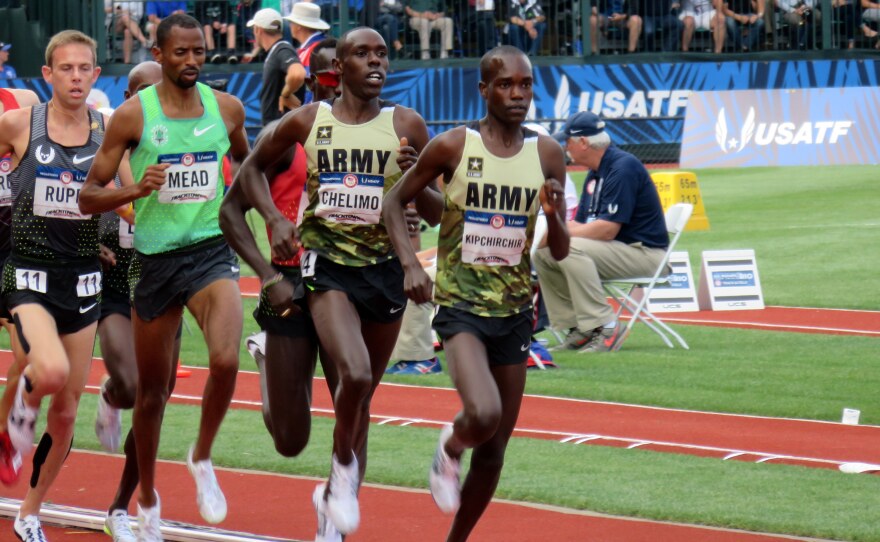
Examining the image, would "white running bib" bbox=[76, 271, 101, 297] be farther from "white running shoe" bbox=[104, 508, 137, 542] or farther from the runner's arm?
"white running shoe" bbox=[104, 508, 137, 542]

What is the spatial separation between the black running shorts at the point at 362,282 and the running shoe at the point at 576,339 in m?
6.15

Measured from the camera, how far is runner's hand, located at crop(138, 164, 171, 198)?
624 cm

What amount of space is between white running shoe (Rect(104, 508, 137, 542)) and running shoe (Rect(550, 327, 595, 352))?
637cm

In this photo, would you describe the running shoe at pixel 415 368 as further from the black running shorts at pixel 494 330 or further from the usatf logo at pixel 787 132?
the usatf logo at pixel 787 132

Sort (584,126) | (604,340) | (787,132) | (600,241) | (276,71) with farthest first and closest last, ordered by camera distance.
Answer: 1. (787,132)
2. (276,71)
3. (604,340)
4. (600,241)
5. (584,126)

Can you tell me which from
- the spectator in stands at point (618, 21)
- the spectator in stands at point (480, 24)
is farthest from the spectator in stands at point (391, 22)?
the spectator in stands at point (618, 21)

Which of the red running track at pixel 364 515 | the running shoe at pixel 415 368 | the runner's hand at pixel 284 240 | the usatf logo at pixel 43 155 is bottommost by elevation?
the running shoe at pixel 415 368

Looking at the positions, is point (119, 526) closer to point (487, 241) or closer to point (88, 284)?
point (88, 284)

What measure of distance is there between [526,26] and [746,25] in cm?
391

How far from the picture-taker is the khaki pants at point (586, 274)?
1227 cm

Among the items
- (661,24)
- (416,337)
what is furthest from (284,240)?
(661,24)

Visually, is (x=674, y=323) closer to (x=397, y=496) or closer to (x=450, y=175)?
(x=397, y=496)

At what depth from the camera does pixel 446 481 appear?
6195 mm

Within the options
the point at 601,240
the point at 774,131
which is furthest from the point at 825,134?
the point at 601,240
